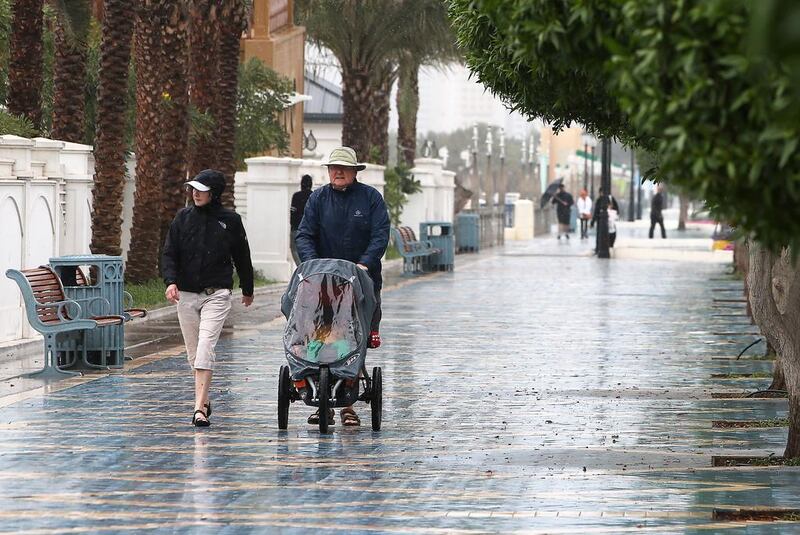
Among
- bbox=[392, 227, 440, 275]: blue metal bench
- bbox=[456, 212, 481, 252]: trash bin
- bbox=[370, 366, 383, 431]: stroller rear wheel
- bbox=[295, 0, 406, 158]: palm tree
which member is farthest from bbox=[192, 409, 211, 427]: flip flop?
bbox=[456, 212, 481, 252]: trash bin

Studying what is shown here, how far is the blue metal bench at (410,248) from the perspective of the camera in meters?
34.7

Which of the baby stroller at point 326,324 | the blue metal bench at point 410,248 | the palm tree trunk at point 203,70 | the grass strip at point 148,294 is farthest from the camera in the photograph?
the blue metal bench at point 410,248

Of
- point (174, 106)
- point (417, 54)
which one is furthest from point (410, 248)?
point (174, 106)

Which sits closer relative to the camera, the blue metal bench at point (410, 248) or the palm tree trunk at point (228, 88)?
the palm tree trunk at point (228, 88)

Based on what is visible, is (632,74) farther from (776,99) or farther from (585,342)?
(585,342)

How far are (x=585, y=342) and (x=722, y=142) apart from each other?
45.8ft

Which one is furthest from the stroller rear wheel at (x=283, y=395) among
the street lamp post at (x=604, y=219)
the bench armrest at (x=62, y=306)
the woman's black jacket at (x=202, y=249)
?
the street lamp post at (x=604, y=219)

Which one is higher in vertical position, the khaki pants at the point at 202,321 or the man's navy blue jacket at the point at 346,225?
the man's navy blue jacket at the point at 346,225

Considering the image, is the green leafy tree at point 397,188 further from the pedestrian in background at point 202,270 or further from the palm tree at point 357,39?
the pedestrian in background at point 202,270

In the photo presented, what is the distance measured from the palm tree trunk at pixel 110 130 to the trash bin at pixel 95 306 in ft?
26.3

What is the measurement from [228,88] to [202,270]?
17677 millimetres

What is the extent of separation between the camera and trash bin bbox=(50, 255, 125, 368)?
50.9 ft

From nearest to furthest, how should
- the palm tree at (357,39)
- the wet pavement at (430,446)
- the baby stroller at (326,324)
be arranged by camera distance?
the wet pavement at (430,446) < the baby stroller at (326,324) < the palm tree at (357,39)

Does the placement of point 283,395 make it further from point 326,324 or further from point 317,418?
point 326,324
